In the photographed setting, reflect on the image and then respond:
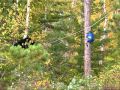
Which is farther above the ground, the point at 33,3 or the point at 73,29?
the point at 33,3

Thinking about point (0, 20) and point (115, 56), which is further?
point (115, 56)

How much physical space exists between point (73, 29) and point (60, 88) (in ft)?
28.5

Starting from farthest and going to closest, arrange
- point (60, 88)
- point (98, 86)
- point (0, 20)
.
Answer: point (0, 20) < point (60, 88) < point (98, 86)

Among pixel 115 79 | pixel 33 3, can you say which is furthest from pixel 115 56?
pixel 115 79

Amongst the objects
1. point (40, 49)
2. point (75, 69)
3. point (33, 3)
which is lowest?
point (75, 69)

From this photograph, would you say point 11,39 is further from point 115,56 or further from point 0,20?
point 115,56

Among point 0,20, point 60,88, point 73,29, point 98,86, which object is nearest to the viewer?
point 98,86

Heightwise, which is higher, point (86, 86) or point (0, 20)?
point (0, 20)

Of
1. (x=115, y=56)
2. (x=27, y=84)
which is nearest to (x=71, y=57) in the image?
(x=115, y=56)

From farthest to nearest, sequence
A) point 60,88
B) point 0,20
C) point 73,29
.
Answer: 1. point 73,29
2. point 0,20
3. point 60,88

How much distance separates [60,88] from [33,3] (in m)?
9.96

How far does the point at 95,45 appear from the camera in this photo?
19.4m

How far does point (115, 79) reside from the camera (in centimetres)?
1138

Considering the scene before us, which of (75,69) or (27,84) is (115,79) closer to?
(27,84)
